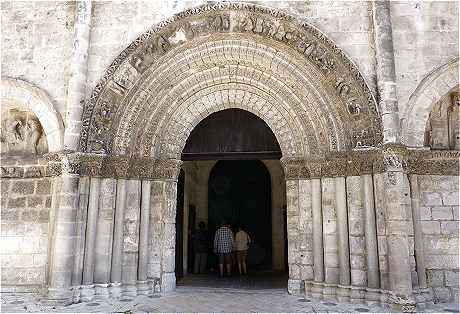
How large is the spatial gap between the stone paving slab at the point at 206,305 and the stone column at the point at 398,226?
28 centimetres

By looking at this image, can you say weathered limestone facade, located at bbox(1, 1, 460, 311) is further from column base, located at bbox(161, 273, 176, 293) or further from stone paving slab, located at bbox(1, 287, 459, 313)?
stone paving slab, located at bbox(1, 287, 459, 313)

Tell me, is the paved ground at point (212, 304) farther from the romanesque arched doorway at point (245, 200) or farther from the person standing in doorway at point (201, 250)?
the romanesque arched doorway at point (245, 200)

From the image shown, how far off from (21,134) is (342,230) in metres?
5.56

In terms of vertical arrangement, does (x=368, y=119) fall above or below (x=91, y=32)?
below

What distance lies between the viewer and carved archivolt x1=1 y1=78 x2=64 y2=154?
6074 millimetres

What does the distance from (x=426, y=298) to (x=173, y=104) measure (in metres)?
4.85

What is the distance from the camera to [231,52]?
629 centimetres

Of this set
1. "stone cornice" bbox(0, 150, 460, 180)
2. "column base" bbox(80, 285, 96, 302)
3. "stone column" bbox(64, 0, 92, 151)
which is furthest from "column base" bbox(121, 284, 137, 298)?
"stone column" bbox(64, 0, 92, 151)

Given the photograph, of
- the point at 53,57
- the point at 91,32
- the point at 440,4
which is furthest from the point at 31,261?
the point at 440,4

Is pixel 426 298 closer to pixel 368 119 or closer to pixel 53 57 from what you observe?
pixel 368 119

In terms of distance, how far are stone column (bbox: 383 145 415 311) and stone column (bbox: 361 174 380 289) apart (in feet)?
0.70

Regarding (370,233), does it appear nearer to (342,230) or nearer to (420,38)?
(342,230)

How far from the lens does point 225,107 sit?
22.2ft

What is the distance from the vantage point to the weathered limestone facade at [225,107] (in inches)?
214
